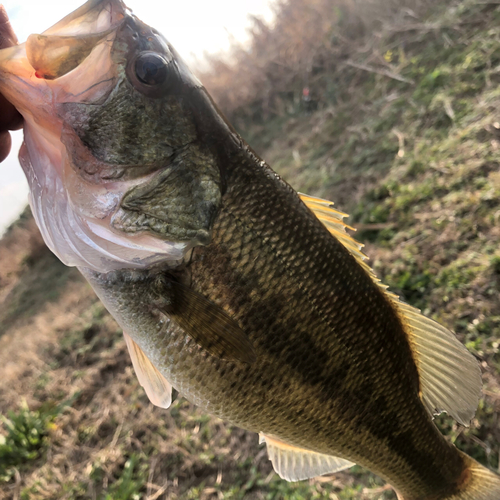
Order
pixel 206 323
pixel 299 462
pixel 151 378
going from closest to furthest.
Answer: pixel 206 323, pixel 151 378, pixel 299 462

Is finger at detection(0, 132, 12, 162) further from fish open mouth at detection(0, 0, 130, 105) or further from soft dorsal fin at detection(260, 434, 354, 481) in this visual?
soft dorsal fin at detection(260, 434, 354, 481)

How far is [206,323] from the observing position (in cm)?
111

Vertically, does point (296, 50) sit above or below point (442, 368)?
below

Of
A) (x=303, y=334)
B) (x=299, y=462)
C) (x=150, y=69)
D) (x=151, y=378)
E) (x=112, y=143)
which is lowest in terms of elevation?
(x=299, y=462)

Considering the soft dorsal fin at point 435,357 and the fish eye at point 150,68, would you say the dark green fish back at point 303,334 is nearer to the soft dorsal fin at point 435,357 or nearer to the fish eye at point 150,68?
the soft dorsal fin at point 435,357

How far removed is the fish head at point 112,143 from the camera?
3.25 feet

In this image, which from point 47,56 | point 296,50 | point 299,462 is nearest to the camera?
point 47,56

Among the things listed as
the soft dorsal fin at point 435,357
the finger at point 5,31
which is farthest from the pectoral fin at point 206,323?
the finger at point 5,31

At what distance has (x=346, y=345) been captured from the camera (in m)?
1.26

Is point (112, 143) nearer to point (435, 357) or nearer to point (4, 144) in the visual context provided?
point (4, 144)

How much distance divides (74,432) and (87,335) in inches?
78.2

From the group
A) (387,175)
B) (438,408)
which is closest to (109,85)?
(438,408)

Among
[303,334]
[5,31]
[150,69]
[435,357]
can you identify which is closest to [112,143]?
[150,69]

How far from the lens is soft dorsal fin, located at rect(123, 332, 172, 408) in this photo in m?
1.33
